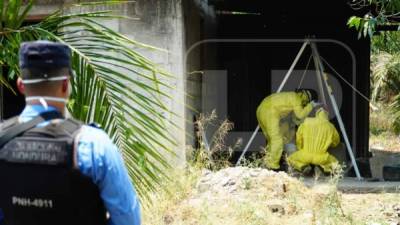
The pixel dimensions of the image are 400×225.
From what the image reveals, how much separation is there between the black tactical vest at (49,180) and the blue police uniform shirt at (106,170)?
3cm

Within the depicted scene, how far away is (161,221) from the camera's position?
234 inches

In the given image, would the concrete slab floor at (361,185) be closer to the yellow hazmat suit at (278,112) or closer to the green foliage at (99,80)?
the yellow hazmat suit at (278,112)

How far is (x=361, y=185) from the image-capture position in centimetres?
830

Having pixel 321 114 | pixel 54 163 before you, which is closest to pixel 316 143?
pixel 321 114

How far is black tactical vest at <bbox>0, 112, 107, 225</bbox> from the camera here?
7.29ft

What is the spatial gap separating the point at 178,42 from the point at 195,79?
221cm

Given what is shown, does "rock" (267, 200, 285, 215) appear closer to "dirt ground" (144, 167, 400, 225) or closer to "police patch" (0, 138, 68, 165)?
"dirt ground" (144, 167, 400, 225)

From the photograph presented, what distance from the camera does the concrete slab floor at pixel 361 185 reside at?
7943 mm

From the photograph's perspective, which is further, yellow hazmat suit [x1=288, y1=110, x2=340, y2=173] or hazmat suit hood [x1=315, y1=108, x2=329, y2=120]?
hazmat suit hood [x1=315, y1=108, x2=329, y2=120]

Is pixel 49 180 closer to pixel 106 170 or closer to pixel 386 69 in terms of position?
pixel 106 170

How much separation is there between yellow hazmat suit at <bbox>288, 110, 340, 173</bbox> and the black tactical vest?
22.6 feet

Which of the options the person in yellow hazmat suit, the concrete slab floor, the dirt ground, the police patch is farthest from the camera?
the person in yellow hazmat suit

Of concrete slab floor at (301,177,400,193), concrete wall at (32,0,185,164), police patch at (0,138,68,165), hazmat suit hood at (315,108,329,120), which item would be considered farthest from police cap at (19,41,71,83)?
hazmat suit hood at (315,108,329,120)

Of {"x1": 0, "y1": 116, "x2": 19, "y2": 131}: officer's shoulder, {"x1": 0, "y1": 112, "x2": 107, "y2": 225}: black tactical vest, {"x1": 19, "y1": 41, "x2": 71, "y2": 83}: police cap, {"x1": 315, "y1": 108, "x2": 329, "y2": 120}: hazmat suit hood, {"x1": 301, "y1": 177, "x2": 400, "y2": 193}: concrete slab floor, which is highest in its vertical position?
{"x1": 19, "y1": 41, "x2": 71, "y2": 83}: police cap
